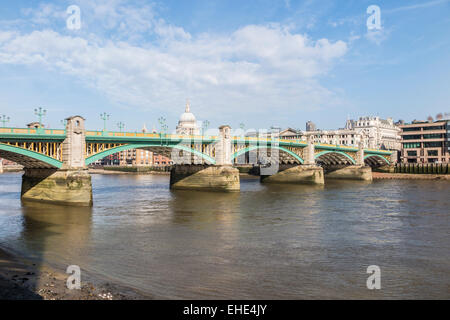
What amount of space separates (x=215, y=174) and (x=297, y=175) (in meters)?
22.8

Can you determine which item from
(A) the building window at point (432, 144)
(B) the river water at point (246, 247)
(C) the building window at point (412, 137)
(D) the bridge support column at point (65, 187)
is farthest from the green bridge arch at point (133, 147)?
(C) the building window at point (412, 137)

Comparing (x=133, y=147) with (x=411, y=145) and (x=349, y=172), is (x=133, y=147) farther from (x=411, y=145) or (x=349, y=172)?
(x=411, y=145)

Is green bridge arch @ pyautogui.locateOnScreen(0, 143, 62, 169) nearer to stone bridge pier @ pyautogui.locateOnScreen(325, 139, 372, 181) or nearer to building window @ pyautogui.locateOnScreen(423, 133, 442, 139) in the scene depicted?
stone bridge pier @ pyautogui.locateOnScreen(325, 139, 372, 181)

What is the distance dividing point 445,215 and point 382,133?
149206 millimetres

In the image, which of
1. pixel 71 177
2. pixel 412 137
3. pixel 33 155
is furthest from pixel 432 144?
pixel 33 155

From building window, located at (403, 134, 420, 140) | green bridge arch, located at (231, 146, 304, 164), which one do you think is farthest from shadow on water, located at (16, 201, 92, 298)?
building window, located at (403, 134, 420, 140)

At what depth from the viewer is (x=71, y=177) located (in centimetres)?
3484

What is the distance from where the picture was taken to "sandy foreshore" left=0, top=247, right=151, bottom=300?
11.6 metres

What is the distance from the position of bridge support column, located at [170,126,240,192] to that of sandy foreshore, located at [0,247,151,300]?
36541mm
